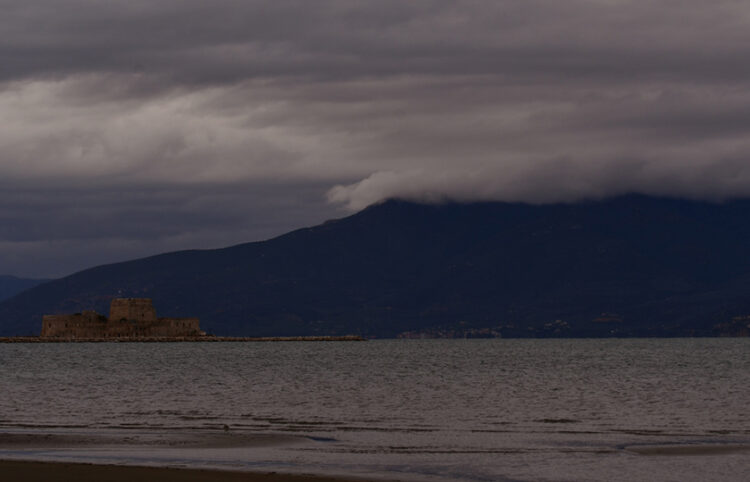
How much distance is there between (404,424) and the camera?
214ft

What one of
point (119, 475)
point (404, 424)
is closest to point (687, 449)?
point (404, 424)

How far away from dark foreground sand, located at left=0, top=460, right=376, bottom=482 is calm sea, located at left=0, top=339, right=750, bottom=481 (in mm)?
2700

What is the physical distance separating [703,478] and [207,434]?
25.2 metres

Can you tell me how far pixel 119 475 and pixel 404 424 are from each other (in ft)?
85.4

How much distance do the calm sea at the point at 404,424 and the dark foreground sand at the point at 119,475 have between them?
2.70 m

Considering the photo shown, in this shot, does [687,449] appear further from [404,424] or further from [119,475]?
[119,475]

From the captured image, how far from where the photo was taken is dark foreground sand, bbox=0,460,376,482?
4081 cm

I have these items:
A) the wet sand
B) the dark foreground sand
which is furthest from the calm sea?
the dark foreground sand

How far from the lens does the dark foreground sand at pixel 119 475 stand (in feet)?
134

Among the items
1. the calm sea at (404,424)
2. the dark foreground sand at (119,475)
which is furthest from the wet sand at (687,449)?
the dark foreground sand at (119,475)

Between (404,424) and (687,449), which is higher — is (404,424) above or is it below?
above

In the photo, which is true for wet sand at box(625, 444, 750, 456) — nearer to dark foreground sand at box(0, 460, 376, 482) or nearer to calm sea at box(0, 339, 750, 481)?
calm sea at box(0, 339, 750, 481)

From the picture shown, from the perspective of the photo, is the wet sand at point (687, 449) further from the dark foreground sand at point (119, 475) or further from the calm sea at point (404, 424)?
the dark foreground sand at point (119, 475)

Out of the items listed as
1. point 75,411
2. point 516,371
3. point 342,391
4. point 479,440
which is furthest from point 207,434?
point 516,371
